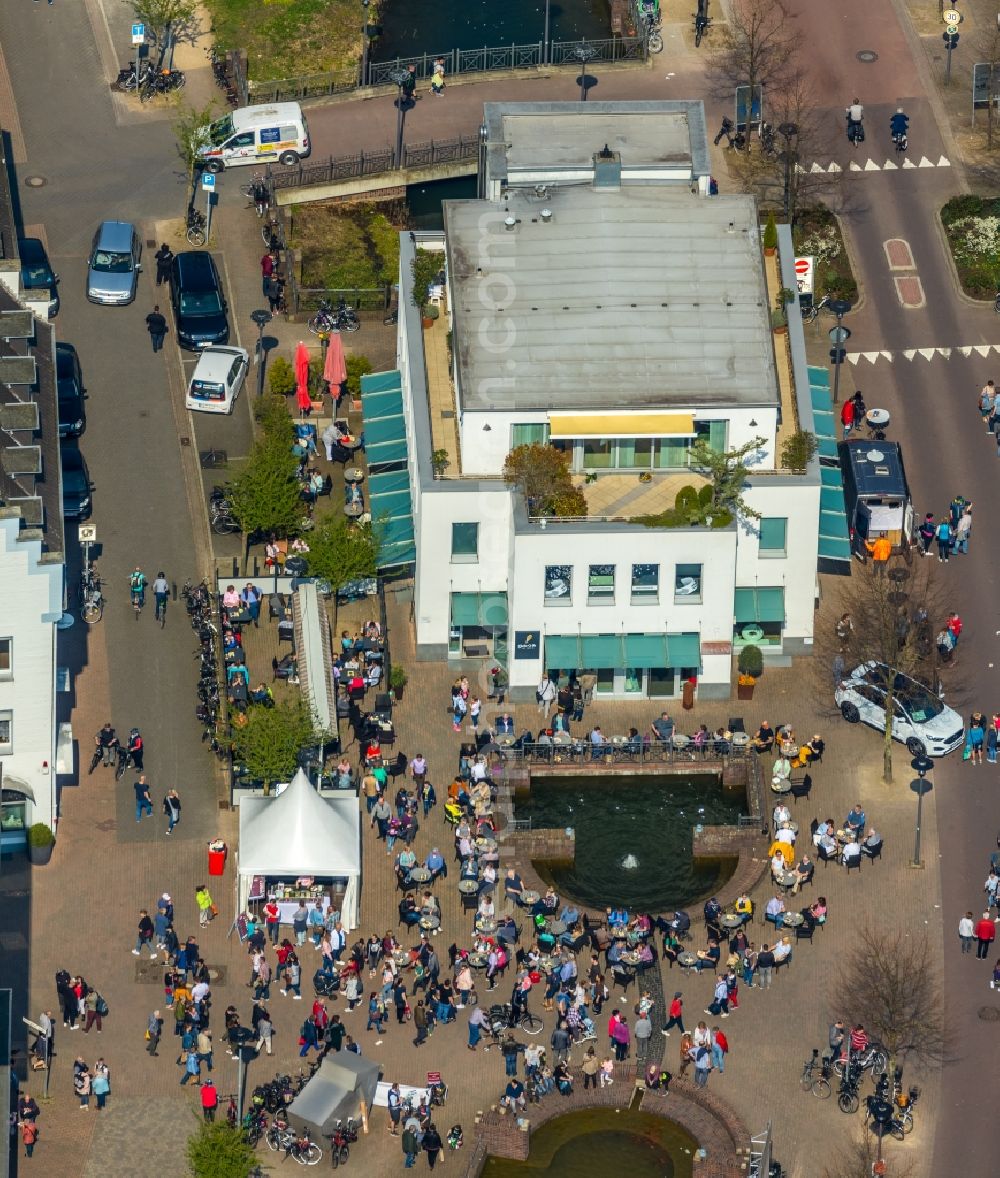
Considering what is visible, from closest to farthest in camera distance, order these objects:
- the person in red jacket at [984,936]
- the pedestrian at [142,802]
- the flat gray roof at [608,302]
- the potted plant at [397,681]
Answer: the person in red jacket at [984,936], the pedestrian at [142,802], the flat gray roof at [608,302], the potted plant at [397,681]

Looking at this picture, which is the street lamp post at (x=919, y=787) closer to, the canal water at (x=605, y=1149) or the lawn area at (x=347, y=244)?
the canal water at (x=605, y=1149)

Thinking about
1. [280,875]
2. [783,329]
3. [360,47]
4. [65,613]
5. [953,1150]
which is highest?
[360,47]

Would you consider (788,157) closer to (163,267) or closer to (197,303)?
(197,303)

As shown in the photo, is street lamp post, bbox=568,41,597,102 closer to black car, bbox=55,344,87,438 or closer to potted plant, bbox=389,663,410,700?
black car, bbox=55,344,87,438

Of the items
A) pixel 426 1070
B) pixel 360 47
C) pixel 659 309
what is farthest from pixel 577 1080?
pixel 360 47

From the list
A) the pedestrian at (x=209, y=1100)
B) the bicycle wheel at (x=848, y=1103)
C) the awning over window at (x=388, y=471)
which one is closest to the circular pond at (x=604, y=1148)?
the bicycle wheel at (x=848, y=1103)

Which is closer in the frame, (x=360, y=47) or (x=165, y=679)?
(x=165, y=679)

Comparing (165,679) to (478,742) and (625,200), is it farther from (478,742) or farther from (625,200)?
(625,200)
